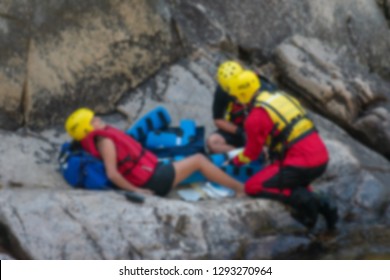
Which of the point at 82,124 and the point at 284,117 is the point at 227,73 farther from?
the point at 82,124

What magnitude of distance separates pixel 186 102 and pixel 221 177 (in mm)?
1662

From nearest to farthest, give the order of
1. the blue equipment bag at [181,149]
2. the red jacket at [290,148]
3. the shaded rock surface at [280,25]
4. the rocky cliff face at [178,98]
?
1. the rocky cliff face at [178,98]
2. the red jacket at [290,148]
3. the blue equipment bag at [181,149]
4. the shaded rock surface at [280,25]

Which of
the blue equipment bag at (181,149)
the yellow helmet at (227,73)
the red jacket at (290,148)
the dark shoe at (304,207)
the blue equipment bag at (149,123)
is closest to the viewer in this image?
the red jacket at (290,148)

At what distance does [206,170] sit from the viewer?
8453mm

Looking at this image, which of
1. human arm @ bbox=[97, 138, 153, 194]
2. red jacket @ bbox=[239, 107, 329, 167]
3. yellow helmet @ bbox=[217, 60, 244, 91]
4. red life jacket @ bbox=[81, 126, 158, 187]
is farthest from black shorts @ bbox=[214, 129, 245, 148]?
human arm @ bbox=[97, 138, 153, 194]

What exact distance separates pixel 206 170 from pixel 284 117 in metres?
0.92

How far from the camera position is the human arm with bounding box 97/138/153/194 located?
8.16 metres

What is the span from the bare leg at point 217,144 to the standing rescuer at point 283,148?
25.0 inches

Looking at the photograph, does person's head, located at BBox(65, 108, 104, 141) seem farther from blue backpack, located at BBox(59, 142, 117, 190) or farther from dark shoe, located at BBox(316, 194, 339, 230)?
dark shoe, located at BBox(316, 194, 339, 230)

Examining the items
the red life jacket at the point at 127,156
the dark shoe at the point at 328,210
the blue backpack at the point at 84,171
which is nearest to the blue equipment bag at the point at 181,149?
the red life jacket at the point at 127,156

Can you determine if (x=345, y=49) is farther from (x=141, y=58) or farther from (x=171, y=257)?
(x=171, y=257)

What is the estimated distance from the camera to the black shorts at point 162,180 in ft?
27.2

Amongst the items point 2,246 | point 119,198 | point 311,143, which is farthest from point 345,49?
point 2,246

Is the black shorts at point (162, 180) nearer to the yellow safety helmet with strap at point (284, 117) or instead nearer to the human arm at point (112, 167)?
the human arm at point (112, 167)
